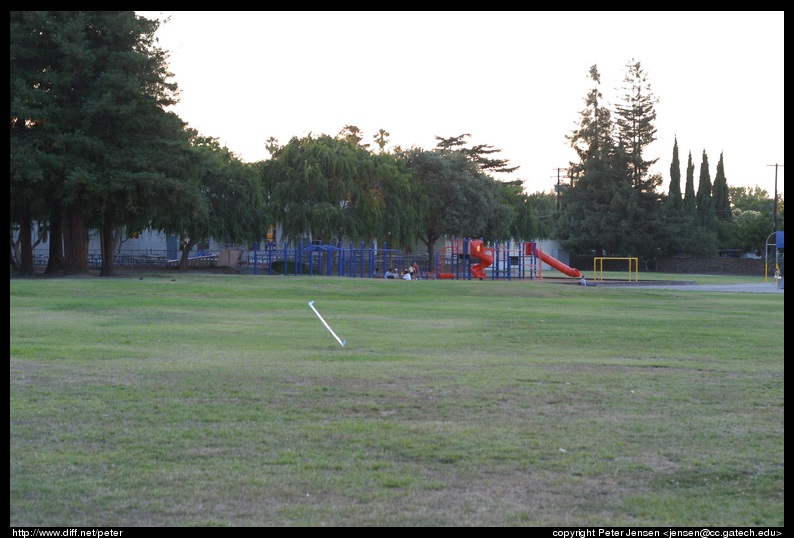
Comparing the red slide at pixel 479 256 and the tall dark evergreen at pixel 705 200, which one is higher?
the tall dark evergreen at pixel 705 200

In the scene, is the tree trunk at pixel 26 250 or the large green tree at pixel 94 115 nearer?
the large green tree at pixel 94 115

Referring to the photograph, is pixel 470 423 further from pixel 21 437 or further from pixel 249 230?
pixel 249 230

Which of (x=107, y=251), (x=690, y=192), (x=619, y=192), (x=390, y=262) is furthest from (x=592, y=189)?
(x=107, y=251)

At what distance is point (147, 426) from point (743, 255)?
94.1 meters

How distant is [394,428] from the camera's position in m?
8.85

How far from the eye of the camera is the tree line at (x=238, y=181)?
140 feet

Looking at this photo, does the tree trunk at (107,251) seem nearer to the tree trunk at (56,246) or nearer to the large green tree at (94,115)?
the large green tree at (94,115)

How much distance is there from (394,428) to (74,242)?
40.4m

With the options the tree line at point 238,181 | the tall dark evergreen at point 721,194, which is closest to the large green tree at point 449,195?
the tree line at point 238,181

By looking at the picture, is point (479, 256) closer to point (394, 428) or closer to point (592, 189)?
point (592, 189)

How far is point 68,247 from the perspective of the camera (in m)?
46.1

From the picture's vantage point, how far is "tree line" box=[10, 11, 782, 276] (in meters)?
42.6

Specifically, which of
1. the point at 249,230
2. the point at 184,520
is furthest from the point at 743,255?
the point at 184,520

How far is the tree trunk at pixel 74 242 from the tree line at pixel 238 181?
0.22 feet
